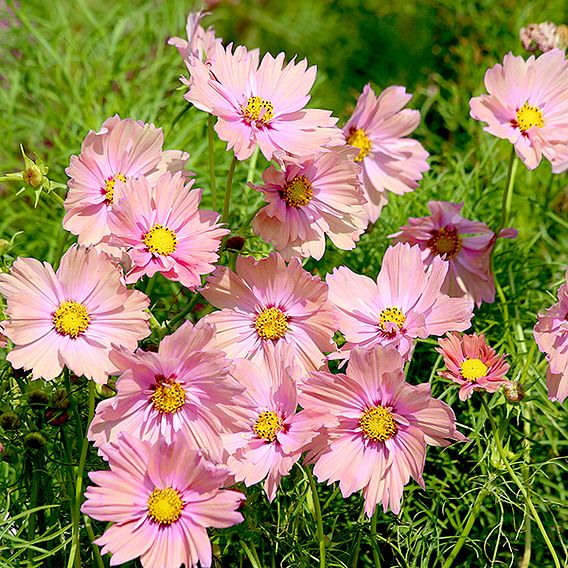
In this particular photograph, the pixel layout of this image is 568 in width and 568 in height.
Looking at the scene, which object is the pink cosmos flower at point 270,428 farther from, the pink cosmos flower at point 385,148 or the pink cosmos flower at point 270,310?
the pink cosmos flower at point 385,148

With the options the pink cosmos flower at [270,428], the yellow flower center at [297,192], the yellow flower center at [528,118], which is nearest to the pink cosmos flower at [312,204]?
the yellow flower center at [297,192]

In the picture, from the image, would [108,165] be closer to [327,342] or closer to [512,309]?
[327,342]

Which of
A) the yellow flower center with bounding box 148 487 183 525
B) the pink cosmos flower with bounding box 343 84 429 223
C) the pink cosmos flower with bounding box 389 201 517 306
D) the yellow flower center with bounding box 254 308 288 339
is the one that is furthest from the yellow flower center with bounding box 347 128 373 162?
the yellow flower center with bounding box 148 487 183 525

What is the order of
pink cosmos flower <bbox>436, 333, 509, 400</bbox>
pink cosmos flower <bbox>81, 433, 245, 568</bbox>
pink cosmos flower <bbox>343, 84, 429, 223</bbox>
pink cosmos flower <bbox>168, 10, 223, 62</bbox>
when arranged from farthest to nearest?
pink cosmos flower <bbox>343, 84, 429, 223</bbox>
pink cosmos flower <bbox>168, 10, 223, 62</bbox>
pink cosmos flower <bbox>436, 333, 509, 400</bbox>
pink cosmos flower <bbox>81, 433, 245, 568</bbox>

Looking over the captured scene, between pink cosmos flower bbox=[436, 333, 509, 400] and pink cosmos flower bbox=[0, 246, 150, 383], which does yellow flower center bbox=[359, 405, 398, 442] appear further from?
pink cosmos flower bbox=[0, 246, 150, 383]

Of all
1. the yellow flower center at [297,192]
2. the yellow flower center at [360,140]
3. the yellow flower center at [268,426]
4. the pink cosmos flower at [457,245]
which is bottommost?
the yellow flower center at [268,426]
